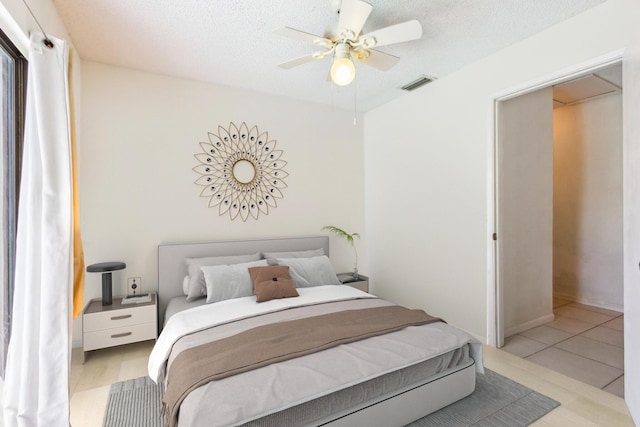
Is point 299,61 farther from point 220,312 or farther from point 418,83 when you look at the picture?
point 220,312

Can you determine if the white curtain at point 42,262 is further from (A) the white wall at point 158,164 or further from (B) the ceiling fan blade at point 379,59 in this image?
(B) the ceiling fan blade at point 379,59

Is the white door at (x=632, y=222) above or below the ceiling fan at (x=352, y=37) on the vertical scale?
below

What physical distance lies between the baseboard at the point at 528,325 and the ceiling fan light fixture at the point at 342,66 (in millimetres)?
2885

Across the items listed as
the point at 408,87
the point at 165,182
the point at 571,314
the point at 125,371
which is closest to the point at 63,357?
the point at 125,371

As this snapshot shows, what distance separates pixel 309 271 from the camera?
3248 mm

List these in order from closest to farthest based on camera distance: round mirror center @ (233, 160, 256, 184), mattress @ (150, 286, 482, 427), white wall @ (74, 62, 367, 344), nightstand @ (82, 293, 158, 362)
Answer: mattress @ (150, 286, 482, 427), nightstand @ (82, 293, 158, 362), white wall @ (74, 62, 367, 344), round mirror center @ (233, 160, 256, 184)

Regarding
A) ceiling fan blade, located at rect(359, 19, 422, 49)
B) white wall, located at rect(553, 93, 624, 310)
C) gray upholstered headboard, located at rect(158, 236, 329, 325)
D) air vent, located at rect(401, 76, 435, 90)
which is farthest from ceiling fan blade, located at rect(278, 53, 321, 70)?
white wall, located at rect(553, 93, 624, 310)

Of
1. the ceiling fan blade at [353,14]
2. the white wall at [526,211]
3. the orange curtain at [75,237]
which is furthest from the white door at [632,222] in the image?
the orange curtain at [75,237]

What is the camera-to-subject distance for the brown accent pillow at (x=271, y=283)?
2.71 metres

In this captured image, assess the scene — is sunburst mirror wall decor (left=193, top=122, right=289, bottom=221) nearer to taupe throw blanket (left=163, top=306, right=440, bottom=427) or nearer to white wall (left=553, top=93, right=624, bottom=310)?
taupe throw blanket (left=163, top=306, right=440, bottom=427)

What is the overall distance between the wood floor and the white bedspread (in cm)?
45

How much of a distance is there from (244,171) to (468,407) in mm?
2942

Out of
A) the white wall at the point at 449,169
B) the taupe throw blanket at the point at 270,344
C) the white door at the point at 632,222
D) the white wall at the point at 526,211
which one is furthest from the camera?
the white wall at the point at 526,211

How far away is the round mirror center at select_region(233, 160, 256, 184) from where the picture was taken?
11.7 feet
